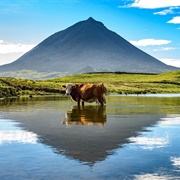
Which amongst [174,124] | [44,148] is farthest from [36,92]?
[44,148]

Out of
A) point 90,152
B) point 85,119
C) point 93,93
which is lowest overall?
point 90,152

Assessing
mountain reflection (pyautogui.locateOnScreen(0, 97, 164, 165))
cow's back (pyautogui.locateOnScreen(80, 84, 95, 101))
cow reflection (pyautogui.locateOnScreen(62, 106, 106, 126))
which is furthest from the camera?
cow's back (pyautogui.locateOnScreen(80, 84, 95, 101))

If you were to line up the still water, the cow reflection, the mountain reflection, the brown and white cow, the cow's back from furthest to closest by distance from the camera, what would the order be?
the cow's back, the brown and white cow, the cow reflection, the mountain reflection, the still water

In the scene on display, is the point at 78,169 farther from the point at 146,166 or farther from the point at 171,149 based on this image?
the point at 171,149

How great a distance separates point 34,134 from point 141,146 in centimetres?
554

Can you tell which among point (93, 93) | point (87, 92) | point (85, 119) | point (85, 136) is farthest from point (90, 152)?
point (87, 92)

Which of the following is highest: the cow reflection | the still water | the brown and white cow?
the brown and white cow

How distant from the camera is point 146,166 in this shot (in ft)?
37.0

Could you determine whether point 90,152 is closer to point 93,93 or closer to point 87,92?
point 93,93

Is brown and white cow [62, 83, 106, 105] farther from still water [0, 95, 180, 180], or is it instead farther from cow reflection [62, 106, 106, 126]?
still water [0, 95, 180, 180]

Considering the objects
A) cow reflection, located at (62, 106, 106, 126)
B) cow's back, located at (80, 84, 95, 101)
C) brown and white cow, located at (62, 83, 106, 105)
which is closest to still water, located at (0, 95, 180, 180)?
cow reflection, located at (62, 106, 106, 126)

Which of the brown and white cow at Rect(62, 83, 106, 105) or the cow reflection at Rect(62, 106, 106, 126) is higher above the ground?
the brown and white cow at Rect(62, 83, 106, 105)

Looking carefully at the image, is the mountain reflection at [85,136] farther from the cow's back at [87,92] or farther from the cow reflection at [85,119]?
the cow's back at [87,92]

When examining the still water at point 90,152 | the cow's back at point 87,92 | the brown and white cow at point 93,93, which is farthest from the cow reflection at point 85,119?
the cow's back at point 87,92
